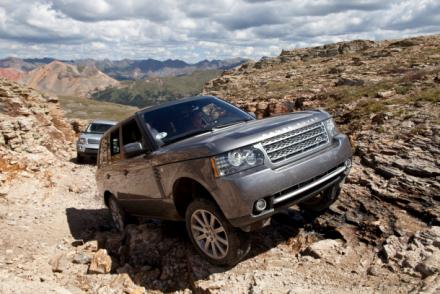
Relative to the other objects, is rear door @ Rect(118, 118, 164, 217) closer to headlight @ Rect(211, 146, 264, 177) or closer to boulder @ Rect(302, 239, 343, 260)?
headlight @ Rect(211, 146, 264, 177)

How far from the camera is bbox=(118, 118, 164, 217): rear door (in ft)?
18.2

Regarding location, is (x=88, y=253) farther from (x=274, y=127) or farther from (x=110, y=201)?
(x=274, y=127)

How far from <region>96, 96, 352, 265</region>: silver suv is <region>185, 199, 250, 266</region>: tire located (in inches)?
0.5

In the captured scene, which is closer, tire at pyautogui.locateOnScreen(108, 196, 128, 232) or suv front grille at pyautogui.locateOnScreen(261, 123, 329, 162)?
suv front grille at pyautogui.locateOnScreen(261, 123, 329, 162)

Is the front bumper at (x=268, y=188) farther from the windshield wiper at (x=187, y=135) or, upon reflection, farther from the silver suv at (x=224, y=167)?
the windshield wiper at (x=187, y=135)

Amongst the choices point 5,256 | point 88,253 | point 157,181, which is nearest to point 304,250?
point 157,181

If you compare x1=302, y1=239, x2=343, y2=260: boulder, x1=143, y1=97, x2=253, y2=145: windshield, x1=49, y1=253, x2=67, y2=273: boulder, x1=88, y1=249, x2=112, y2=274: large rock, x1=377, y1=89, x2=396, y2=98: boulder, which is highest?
x1=143, y1=97, x2=253, y2=145: windshield

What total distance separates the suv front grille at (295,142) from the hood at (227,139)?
64 mm

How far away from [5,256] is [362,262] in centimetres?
563

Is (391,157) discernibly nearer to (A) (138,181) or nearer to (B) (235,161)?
(B) (235,161)

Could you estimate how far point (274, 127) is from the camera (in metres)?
4.58

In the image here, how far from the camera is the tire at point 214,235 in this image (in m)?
4.52

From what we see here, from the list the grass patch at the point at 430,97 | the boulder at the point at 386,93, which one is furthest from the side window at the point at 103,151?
the boulder at the point at 386,93

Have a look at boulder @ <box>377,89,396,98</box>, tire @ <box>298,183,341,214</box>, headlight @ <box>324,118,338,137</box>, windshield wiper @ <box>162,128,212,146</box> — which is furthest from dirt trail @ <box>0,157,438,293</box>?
boulder @ <box>377,89,396,98</box>
